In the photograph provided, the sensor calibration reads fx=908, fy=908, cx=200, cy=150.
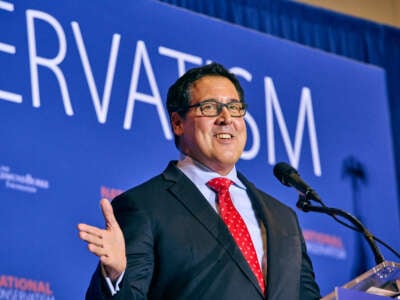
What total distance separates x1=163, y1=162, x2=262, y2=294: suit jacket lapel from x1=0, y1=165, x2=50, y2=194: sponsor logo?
105 centimetres

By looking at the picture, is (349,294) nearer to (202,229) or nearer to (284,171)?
(202,229)

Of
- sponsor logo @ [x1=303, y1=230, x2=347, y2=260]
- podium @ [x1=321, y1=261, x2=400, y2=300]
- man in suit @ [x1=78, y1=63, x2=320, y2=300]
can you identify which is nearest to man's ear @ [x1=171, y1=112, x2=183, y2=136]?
man in suit @ [x1=78, y1=63, x2=320, y2=300]

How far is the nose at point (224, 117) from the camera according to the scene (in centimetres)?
271

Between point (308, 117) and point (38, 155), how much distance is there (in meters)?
1.57

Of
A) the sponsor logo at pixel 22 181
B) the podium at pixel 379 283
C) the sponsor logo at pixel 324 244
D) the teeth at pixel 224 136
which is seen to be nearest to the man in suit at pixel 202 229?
the teeth at pixel 224 136

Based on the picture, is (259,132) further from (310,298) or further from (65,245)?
(310,298)

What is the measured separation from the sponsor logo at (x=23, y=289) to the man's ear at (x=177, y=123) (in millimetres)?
999

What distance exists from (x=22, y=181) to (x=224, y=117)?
3.69 ft

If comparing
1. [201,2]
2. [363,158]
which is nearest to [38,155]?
[201,2]

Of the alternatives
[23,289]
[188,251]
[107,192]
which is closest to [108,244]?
[188,251]

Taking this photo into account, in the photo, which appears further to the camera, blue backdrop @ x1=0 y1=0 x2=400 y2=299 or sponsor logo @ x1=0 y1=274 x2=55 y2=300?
blue backdrop @ x1=0 y1=0 x2=400 y2=299

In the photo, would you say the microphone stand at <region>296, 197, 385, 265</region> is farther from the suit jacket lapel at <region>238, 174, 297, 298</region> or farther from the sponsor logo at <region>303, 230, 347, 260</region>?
the sponsor logo at <region>303, 230, 347, 260</region>

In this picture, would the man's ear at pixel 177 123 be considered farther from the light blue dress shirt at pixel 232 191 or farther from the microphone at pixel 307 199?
the microphone at pixel 307 199

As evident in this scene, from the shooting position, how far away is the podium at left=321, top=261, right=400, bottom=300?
2.05 meters
